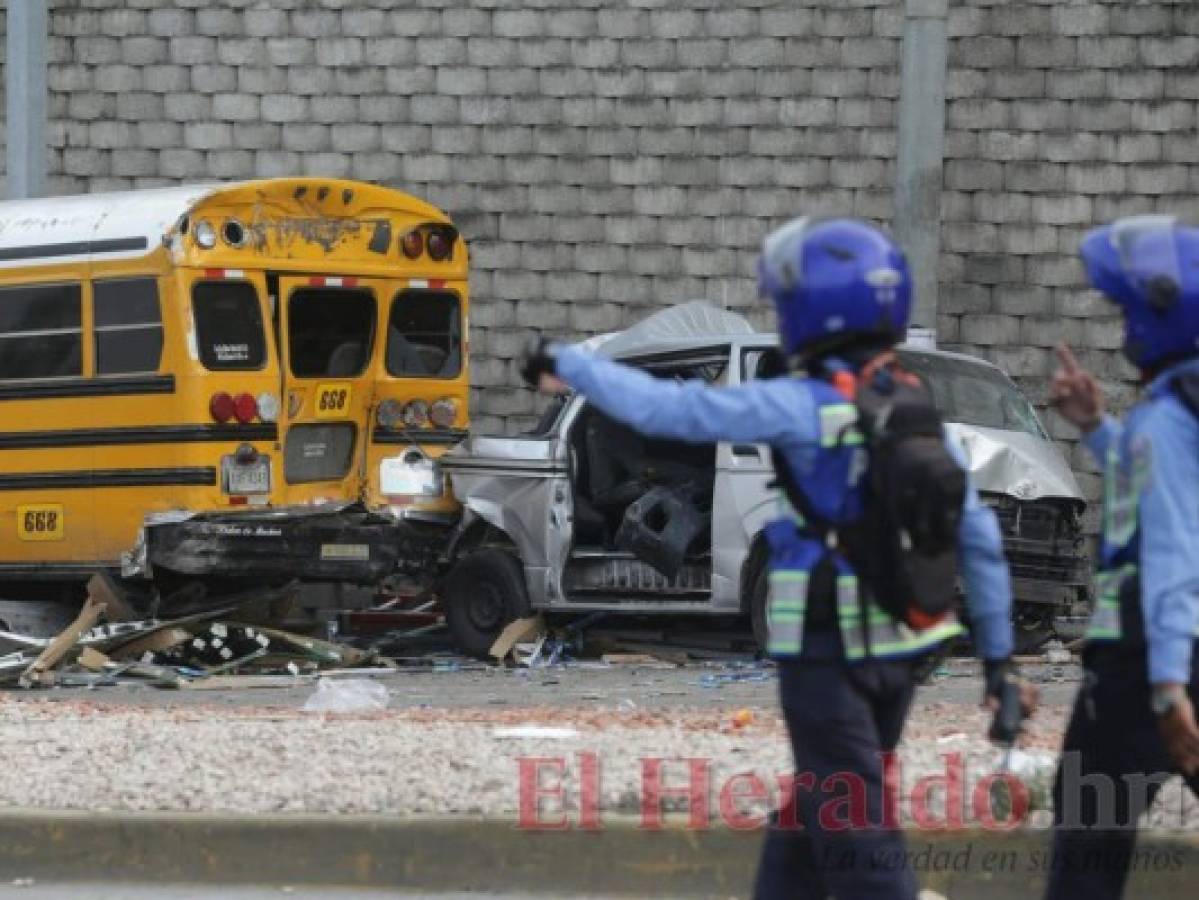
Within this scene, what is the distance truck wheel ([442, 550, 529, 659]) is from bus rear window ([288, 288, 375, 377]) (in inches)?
54.2

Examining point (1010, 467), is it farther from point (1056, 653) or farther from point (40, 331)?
point (40, 331)

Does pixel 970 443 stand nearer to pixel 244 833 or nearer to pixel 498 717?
pixel 498 717

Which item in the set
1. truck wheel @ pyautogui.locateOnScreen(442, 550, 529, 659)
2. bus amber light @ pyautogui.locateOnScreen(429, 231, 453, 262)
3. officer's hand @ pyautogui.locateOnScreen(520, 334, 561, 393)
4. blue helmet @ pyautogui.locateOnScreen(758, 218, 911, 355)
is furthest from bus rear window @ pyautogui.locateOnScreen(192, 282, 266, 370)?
blue helmet @ pyautogui.locateOnScreen(758, 218, 911, 355)

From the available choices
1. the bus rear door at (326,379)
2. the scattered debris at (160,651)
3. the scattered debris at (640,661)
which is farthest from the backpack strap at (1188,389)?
the bus rear door at (326,379)

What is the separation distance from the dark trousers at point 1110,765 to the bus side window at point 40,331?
9.52 m

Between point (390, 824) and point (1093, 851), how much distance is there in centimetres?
268

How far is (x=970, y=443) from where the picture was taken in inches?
501

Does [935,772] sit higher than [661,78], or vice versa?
[661,78]

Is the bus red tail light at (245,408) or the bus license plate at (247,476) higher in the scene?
the bus red tail light at (245,408)

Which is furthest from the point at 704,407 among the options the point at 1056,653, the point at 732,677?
the point at 1056,653

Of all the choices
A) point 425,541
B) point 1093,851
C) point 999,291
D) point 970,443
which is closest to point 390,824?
point 1093,851

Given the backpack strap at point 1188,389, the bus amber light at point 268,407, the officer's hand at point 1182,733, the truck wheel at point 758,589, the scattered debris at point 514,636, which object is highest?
the backpack strap at point 1188,389

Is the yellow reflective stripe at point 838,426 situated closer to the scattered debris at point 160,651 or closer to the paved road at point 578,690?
the paved road at point 578,690

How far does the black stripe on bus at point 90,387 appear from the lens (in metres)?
13.6
